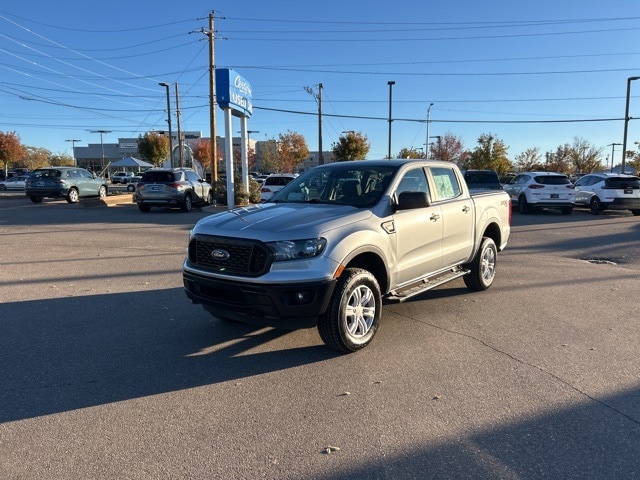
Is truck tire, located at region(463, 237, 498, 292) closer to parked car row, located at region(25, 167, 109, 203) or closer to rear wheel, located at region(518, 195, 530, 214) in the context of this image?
rear wheel, located at region(518, 195, 530, 214)

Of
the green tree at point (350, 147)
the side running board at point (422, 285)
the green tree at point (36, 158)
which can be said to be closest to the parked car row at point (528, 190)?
the side running board at point (422, 285)

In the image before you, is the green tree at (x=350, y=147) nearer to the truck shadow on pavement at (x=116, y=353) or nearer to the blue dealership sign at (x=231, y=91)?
the blue dealership sign at (x=231, y=91)

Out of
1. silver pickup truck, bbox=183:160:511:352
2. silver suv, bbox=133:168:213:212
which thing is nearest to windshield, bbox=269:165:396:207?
silver pickup truck, bbox=183:160:511:352

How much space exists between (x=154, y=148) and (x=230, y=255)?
202ft

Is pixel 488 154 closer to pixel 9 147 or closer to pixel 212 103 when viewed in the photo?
pixel 212 103

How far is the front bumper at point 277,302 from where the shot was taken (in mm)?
4082

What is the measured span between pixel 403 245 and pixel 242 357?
206 centimetres

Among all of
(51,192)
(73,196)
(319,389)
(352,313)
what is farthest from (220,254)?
(73,196)

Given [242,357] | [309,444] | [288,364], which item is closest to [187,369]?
[242,357]

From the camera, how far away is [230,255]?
4387mm

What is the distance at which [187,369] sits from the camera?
4.22 m

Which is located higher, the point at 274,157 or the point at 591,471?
the point at 274,157

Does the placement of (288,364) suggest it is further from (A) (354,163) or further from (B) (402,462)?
(A) (354,163)

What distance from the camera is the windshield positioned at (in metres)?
5.23
